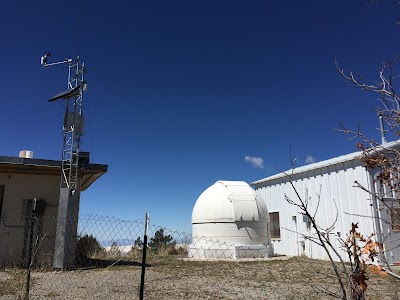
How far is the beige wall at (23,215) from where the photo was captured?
13.2 meters

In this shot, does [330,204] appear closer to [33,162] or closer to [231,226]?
[231,226]

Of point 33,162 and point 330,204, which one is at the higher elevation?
point 33,162

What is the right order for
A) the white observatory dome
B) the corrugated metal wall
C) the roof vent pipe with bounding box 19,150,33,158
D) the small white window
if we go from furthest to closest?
the small white window
the white observatory dome
the corrugated metal wall
the roof vent pipe with bounding box 19,150,33,158

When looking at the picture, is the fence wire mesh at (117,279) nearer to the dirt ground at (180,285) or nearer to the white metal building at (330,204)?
the dirt ground at (180,285)

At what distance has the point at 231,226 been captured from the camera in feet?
63.3

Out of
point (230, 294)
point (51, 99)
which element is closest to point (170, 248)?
point (51, 99)

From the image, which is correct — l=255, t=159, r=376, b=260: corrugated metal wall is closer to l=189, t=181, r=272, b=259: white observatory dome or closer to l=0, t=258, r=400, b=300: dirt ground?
l=189, t=181, r=272, b=259: white observatory dome

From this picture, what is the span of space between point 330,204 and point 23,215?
13319mm

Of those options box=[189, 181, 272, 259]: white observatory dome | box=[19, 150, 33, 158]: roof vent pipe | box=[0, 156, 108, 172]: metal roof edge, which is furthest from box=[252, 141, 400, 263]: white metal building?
box=[19, 150, 33, 158]: roof vent pipe

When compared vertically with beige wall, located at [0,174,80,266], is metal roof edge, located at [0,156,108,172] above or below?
above

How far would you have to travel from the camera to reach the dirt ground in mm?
7727

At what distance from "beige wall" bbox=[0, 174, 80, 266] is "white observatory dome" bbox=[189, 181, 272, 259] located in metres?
Answer: 8.15

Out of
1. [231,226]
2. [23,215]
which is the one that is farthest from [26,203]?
[231,226]

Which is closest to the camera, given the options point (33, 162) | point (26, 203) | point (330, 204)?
point (33, 162)
